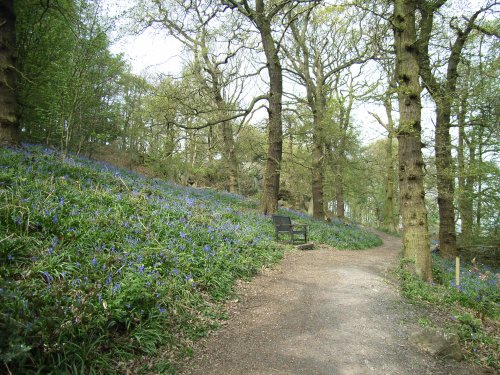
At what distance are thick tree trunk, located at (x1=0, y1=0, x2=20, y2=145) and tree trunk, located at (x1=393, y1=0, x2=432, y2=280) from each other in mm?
10122

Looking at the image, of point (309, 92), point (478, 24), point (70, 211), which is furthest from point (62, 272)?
point (309, 92)

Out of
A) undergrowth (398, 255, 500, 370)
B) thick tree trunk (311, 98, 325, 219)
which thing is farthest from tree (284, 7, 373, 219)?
undergrowth (398, 255, 500, 370)

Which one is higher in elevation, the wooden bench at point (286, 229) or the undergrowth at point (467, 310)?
the wooden bench at point (286, 229)

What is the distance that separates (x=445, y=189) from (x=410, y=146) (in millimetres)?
4652

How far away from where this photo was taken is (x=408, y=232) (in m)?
6.71

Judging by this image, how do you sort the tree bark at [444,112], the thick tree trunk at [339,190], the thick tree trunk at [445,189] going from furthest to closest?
the thick tree trunk at [339,190], the thick tree trunk at [445,189], the tree bark at [444,112]

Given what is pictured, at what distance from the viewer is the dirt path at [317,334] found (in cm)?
318

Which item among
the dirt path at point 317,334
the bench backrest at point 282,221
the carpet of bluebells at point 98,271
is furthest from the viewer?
the bench backrest at point 282,221

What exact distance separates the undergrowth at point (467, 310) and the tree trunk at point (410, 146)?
0.46 metres

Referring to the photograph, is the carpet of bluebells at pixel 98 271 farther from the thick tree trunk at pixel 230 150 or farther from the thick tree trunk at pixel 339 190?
the thick tree trunk at pixel 339 190

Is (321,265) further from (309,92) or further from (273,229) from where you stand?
(309,92)

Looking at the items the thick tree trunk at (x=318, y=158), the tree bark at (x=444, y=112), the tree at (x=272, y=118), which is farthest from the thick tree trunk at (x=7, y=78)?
the tree bark at (x=444, y=112)

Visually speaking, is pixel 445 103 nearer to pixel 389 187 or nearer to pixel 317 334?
pixel 317 334

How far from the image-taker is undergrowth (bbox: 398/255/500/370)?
365cm
